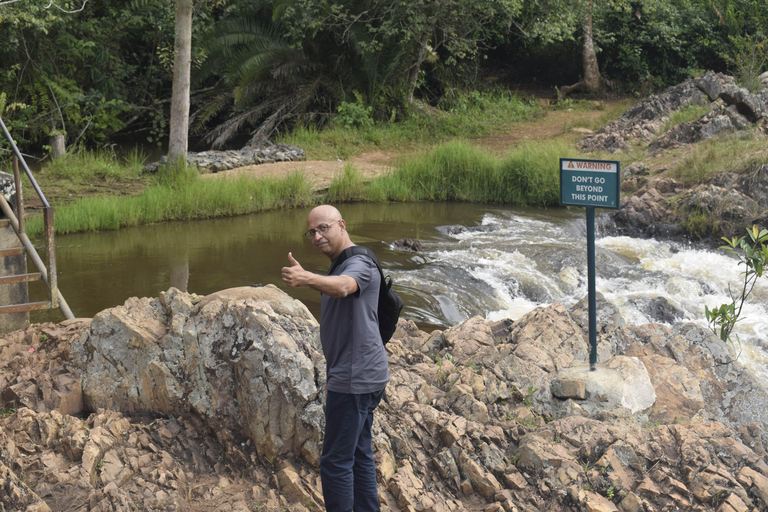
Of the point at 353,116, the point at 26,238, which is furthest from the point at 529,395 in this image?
the point at 353,116

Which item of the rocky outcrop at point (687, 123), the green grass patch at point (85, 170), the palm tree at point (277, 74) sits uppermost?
the palm tree at point (277, 74)

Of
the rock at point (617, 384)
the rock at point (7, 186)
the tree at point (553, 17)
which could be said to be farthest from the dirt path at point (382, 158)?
the rock at point (617, 384)

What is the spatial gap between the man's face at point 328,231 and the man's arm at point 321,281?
28 centimetres

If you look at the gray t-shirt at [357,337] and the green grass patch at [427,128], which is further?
the green grass patch at [427,128]

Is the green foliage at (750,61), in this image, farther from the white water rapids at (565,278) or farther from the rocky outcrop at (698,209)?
the white water rapids at (565,278)

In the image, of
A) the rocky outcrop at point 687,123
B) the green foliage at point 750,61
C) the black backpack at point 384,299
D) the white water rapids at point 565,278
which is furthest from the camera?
the green foliage at point 750,61

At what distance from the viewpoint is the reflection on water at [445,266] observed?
8570 mm

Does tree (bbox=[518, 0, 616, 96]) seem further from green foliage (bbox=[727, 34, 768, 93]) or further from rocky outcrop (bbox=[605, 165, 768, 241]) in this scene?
rocky outcrop (bbox=[605, 165, 768, 241])

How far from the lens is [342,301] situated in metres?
3.27

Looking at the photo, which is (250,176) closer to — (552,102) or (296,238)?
(296,238)

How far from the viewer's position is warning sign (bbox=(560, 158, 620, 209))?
15.8 feet

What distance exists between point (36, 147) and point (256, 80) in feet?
19.9

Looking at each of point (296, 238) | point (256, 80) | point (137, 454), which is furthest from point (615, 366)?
point (256, 80)

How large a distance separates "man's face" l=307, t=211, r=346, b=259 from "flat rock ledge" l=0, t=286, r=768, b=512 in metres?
0.78
